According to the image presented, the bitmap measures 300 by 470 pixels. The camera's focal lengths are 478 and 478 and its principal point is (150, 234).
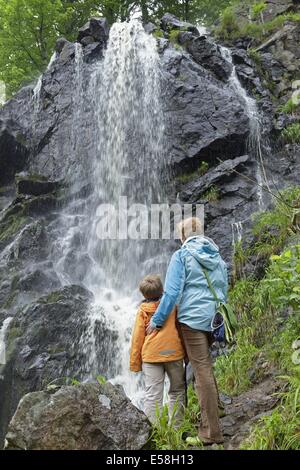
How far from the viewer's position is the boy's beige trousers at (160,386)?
4.49 meters

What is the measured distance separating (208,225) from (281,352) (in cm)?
565

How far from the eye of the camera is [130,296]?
1101cm

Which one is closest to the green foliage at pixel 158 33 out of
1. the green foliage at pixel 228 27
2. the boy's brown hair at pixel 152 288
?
the green foliage at pixel 228 27

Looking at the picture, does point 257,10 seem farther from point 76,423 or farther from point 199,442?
point 76,423

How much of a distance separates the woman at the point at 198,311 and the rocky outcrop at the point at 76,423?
578mm

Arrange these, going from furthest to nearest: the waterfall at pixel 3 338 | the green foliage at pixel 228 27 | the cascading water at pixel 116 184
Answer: the green foliage at pixel 228 27, the cascading water at pixel 116 184, the waterfall at pixel 3 338

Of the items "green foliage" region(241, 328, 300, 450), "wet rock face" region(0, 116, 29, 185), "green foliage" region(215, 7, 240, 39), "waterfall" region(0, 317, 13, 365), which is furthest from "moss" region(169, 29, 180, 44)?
"green foliage" region(241, 328, 300, 450)

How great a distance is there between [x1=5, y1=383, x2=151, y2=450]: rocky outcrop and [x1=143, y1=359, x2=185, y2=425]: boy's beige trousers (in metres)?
0.25

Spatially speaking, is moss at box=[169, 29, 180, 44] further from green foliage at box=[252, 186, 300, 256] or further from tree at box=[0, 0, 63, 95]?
green foliage at box=[252, 186, 300, 256]

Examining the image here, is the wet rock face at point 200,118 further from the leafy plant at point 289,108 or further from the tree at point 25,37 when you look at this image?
the tree at point 25,37

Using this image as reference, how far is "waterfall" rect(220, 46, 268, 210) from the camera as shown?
12.3 m

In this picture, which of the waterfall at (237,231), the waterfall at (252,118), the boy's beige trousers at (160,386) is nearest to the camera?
the boy's beige trousers at (160,386)

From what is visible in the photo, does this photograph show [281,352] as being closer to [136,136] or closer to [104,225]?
[104,225]
